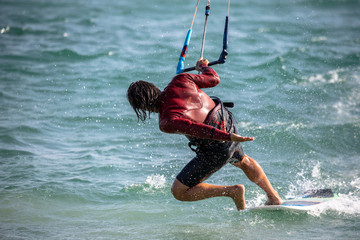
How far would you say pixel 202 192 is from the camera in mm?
4980

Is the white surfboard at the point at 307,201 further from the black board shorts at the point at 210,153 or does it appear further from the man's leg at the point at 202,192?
the black board shorts at the point at 210,153

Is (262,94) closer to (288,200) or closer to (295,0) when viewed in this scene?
(288,200)

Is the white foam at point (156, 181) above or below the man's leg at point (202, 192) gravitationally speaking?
below

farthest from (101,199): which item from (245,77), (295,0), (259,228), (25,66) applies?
(295,0)

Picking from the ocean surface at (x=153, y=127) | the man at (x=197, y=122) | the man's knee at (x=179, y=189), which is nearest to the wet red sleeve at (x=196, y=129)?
the man at (x=197, y=122)

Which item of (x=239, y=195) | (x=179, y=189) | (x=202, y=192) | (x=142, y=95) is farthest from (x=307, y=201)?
(x=142, y=95)

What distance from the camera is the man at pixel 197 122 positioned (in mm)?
4352

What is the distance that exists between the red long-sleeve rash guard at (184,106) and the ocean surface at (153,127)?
46.3 inches

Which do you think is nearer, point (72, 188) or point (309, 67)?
point (72, 188)

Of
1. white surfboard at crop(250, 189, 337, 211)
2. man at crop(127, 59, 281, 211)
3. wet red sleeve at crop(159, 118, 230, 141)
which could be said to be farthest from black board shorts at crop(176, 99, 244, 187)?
white surfboard at crop(250, 189, 337, 211)

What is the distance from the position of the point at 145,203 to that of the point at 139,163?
1387 mm

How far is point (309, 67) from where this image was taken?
40.0 ft

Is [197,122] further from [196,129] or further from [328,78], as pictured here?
[328,78]

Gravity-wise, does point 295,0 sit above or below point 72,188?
above
